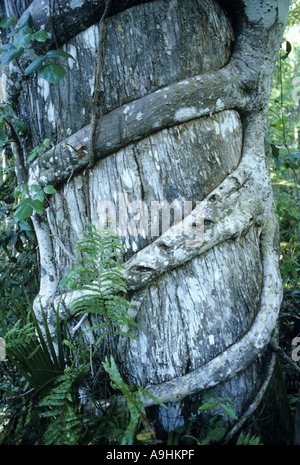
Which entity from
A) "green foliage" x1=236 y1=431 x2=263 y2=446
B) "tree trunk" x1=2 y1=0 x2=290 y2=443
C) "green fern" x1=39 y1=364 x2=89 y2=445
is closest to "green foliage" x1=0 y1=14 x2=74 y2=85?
"tree trunk" x1=2 y1=0 x2=290 y2=443

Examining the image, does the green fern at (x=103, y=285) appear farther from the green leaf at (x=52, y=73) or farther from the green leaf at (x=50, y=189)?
the green leaf at (x=52, y=73)

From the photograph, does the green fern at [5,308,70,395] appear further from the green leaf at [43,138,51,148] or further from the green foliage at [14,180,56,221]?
the green leaf at [43,138,51,148]

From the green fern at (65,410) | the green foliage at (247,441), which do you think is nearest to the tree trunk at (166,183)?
the green foliage at (247,441)

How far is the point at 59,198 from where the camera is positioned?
1764 millimetres

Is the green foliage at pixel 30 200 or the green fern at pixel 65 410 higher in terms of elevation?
the green foliage at pixel 30 200

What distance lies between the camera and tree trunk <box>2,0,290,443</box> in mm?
1582

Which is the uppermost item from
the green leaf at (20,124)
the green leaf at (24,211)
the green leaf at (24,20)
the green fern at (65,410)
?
the green leaf at (24,20)

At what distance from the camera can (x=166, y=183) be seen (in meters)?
1.65

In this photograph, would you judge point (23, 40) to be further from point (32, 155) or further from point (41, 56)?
point (32, 155)

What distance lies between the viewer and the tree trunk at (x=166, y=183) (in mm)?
1582

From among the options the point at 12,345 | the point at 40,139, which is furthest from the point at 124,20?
the point at 12,345

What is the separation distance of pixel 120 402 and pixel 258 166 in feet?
4.80

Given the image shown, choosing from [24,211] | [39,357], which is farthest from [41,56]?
[39,357]
